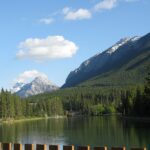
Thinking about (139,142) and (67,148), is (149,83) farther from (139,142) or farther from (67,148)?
(67,148)

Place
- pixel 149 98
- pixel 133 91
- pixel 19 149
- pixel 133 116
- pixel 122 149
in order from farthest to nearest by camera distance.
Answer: pixel 133 91 → pixel 133 116 → pixel 149 98 → pixel 19 149 → pixel 122 149

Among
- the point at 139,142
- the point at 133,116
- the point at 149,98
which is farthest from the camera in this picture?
the point at 133,116

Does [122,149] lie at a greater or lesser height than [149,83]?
lesser

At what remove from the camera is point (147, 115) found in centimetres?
14388

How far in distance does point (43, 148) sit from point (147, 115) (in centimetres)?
13341

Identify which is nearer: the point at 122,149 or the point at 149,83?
the point at 122,149

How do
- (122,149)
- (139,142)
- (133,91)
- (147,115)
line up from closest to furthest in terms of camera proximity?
(122,149)
(139,142)
(147,115)
(133,91)

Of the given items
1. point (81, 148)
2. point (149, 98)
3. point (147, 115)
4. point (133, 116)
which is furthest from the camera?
point (133, 116)

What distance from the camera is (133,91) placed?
18188 cm

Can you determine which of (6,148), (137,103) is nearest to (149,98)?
(137,103)

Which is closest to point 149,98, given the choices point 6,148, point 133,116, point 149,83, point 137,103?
point 149,83

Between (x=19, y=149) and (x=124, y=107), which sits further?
(x=124, y=107)

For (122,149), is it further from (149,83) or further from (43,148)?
(149,83)

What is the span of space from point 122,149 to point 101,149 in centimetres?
68
